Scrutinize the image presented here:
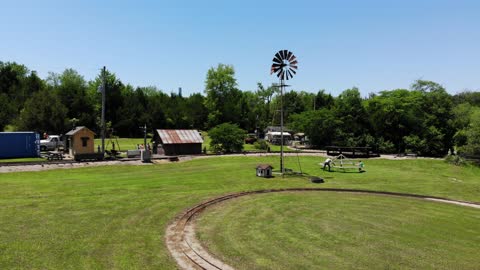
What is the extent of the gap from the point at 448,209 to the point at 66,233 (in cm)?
2011

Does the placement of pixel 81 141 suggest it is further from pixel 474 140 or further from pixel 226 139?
pixel 474 140

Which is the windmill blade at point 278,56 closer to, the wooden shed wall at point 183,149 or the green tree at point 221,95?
the wooden shed wall at point 183,149

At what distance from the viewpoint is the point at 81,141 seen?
4122cm

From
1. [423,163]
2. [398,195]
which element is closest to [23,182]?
[398,195]

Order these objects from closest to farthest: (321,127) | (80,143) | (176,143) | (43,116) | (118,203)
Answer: (118,203) → (80,143) → (176,143) → (43,116) → (321,127)

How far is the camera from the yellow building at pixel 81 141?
40875 millimetres

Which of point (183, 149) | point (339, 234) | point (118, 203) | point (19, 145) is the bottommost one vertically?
point (339, 234)

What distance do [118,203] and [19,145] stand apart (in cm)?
3040

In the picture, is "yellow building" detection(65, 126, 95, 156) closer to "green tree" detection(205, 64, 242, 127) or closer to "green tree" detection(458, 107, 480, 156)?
"green tree" detection(458, 107, 480, 156)

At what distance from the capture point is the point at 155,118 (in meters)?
94.8

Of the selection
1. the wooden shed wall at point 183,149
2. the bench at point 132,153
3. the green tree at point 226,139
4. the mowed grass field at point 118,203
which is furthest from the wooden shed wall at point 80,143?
the green tree at point 226,139

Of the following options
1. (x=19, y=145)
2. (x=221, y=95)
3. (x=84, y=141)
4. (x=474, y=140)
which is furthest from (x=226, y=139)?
(x=221, y=95)

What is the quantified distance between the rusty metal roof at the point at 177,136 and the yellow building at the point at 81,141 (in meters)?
9.00

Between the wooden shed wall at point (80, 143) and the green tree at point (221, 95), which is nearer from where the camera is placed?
the wooden shed wall at point (80, 143)
